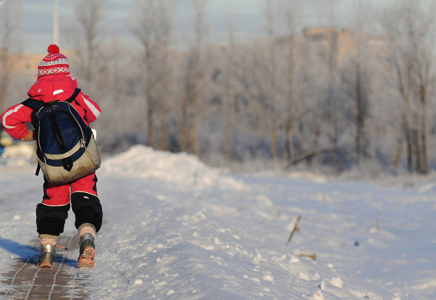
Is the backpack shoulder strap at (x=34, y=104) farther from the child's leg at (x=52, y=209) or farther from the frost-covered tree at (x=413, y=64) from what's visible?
the frost-covered tree at (x=413, y=64)

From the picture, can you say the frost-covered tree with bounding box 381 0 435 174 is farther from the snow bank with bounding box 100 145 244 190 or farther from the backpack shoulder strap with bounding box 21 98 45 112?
the backpack shoulder strap with bounding box 21 98 45 112

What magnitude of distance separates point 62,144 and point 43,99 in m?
0.47

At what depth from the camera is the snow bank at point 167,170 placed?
15.4 meters

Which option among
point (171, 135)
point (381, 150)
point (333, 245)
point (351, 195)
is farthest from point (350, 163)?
point (333, 245)

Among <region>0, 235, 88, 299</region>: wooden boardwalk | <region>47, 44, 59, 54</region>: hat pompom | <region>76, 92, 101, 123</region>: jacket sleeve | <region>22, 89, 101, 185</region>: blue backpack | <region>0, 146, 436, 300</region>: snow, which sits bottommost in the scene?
<region>0, 146, 436, 300</region>: snow

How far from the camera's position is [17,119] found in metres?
4.14

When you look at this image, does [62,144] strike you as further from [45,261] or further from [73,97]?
[45,261]

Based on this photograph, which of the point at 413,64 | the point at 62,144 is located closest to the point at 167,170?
the point at 62,144

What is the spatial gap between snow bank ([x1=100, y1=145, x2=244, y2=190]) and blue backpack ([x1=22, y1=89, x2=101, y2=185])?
9.44 meters

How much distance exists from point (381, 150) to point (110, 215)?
1563 inches

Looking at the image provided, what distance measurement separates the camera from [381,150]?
4419cm

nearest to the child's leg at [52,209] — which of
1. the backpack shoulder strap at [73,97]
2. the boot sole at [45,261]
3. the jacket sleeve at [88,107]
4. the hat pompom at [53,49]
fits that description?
the boot sole at [45,261]

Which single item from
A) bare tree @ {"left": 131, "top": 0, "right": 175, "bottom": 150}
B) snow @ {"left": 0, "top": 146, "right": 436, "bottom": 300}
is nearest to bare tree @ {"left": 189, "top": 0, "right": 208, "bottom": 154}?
bare tree @ {"left": 131, "top": 0, "right": 175, "bottom": 150}

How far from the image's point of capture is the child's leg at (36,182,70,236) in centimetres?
429
